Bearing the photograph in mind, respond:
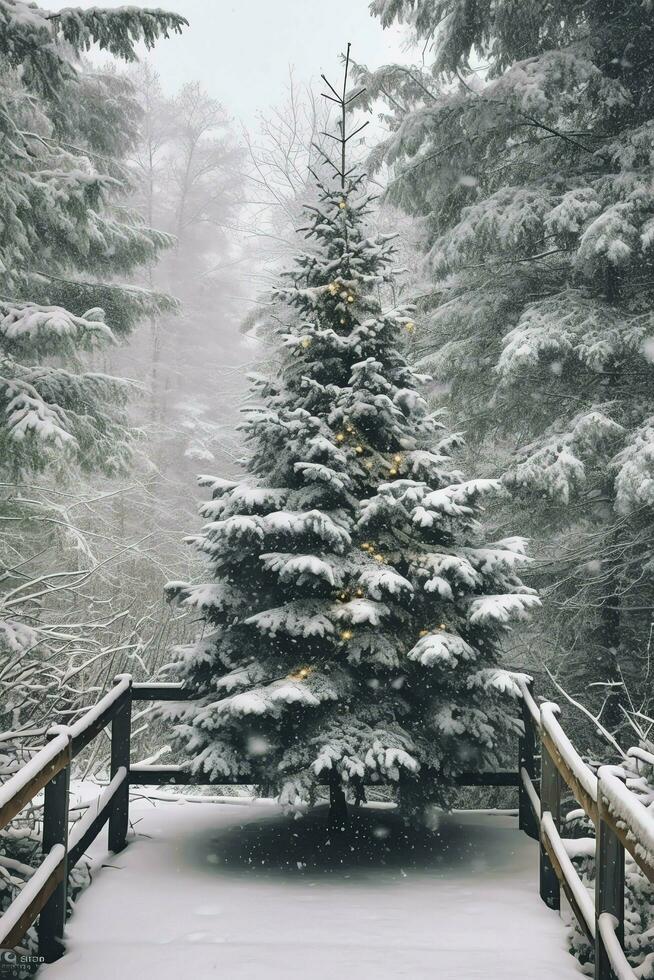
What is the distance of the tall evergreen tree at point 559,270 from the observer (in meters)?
8.75

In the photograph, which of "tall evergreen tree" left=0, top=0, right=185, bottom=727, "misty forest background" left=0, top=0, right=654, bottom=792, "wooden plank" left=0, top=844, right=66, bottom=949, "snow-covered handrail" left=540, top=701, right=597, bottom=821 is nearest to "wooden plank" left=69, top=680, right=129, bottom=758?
"wooden plank" left=0, top=844, right=66, bottom=949

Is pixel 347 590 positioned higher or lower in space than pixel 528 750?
higher

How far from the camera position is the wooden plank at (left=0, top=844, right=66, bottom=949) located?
3.21 m

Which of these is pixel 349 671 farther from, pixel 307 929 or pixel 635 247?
pixel 635 247

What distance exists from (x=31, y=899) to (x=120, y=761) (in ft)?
7.12

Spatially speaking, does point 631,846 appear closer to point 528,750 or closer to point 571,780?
point 571,780

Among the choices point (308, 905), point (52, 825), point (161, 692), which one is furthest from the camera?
point (161, 692)

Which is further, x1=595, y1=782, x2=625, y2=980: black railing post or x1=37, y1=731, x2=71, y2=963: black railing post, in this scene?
x1=37, y1=731, x2=71, y2=963: black railing post

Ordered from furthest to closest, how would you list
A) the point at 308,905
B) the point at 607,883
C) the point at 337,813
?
the point at 337,813
the point at 308,905
the point at 607,883

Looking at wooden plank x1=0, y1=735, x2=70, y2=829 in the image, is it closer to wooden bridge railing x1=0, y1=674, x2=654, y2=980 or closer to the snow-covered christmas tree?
wooden bridge railing x1=0, y1=674, x2=654, y2=980

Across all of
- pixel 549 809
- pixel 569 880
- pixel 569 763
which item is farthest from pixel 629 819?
pixel 549 809

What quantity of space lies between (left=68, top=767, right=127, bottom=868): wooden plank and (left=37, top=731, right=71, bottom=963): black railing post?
0.38m

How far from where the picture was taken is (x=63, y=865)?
3883 mm

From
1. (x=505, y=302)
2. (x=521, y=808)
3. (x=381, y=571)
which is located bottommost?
(x=521, y=808)
